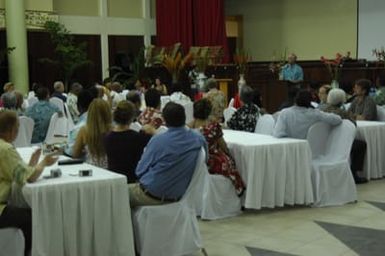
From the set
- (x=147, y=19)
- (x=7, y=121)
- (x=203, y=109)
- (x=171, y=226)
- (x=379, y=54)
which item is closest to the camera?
(x=7, y=121)

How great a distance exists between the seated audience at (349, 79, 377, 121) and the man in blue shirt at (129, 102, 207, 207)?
143 inches

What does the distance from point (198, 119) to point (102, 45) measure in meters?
10.2

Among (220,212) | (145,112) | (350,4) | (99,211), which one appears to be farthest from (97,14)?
(99,211)

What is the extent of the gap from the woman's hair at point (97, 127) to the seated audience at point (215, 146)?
1.03 metres

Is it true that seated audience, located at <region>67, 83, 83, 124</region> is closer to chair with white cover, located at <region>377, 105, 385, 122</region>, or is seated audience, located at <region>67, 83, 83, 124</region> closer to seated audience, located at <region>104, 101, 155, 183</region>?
chair with white cover, located at <region>377, 105, 385, 122</region>

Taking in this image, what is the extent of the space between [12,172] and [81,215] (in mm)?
477

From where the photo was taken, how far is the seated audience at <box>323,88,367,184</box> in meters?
6.17

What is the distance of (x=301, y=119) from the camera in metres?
5.61

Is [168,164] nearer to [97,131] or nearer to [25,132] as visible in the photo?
[97,131]

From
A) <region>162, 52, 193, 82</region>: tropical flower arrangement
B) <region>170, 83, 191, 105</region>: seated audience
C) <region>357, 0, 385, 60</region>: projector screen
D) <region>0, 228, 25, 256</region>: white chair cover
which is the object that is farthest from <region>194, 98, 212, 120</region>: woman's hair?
<region>357, 0, 385, 60</region>: projector screen

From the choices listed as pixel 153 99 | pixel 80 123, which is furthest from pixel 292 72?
pixel 80 123

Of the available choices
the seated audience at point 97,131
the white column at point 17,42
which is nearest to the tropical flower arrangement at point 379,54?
the white column at point 17,42

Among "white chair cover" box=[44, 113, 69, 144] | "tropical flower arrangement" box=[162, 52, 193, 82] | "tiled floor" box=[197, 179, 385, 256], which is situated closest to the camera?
"tiled floor" box=[197, 179, 385, 256]

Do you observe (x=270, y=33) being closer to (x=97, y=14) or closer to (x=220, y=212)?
(x=97, y=14)
